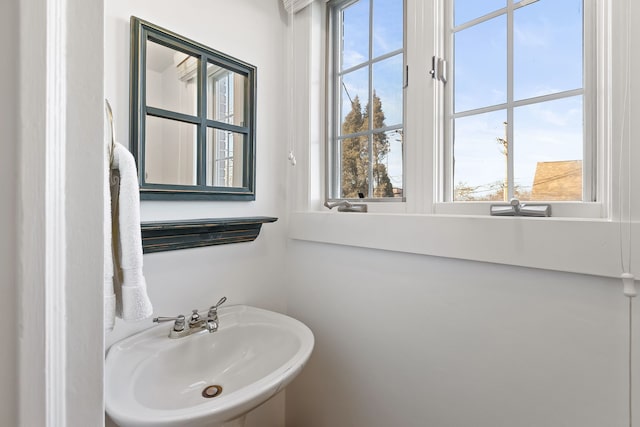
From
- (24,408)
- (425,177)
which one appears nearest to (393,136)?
(425,177)

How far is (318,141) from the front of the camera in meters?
1.35

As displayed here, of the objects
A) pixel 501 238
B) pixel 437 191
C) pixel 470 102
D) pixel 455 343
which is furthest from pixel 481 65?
pixel 455 343

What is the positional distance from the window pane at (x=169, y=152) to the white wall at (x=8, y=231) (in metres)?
0.75

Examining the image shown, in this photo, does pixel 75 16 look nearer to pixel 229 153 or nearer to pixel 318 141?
pixel 229 153

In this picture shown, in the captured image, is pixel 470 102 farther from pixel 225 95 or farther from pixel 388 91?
pixel 225 95

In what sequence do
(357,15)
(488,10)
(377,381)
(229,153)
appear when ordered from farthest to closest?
(357,15), (229,153), (377,381), (488,10)

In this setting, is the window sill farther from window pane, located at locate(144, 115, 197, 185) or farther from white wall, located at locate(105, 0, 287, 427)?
window pane, located at locate(144, 115, 197, 185)

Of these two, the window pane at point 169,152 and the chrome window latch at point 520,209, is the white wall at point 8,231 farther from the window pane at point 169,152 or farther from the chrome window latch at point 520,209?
the chrome window latch at point 520,209

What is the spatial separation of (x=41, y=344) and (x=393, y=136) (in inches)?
43.7

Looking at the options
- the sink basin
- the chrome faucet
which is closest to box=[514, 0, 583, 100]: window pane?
the sink basin

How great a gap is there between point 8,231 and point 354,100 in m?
1.21

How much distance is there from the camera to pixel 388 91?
1.16m

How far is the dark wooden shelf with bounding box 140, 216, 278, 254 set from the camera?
933mm

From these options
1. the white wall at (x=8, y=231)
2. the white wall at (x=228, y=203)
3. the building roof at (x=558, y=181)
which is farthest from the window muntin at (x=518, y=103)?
the white wall at (x=8, y=231)
